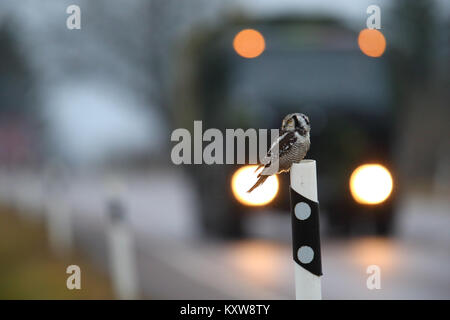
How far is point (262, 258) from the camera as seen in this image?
28.7ft

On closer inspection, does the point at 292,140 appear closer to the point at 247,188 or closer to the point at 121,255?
the point at 121,255

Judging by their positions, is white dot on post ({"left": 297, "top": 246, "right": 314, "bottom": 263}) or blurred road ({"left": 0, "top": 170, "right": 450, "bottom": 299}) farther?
blurred road ({"left": 0, "top": 170, "right": 450, "bottom": 299})

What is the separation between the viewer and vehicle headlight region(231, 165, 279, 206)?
750cm

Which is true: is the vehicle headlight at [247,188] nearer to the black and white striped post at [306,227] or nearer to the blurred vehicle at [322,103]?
the blurred vehicle at [322,103]

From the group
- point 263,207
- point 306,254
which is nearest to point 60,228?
point 263,207

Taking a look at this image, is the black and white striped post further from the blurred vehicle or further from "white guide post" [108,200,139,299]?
the blurred vehicle

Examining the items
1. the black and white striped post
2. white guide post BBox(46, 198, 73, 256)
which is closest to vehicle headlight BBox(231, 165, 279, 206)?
white guide post BBox(46, 198, 73, 256)

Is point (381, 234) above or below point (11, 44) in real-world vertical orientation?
below

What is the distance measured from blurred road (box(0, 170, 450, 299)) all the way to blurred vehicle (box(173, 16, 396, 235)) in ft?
1.70

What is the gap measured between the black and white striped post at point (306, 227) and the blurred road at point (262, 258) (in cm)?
367
